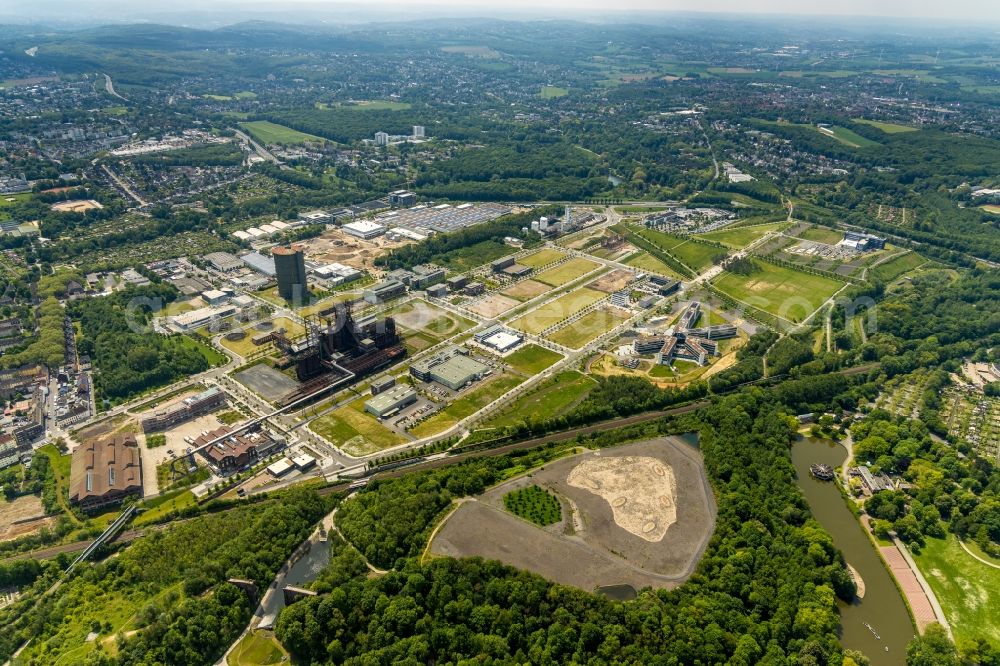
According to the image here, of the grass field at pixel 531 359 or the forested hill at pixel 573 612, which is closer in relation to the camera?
the forested hill at pixel 573 612

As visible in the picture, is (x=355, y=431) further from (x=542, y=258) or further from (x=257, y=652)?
(x=542, y=258)

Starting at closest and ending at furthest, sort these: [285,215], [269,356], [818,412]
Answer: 1. [818,412]
2. [269,356]
3. [285,215]

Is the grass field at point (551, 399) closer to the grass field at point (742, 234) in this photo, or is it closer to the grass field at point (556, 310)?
the grass field at point (556, 310)

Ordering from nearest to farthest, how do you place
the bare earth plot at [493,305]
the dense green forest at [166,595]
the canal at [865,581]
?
the dense green forest at [166,595], the canal at [865,581], the bare earth plot at [493,305]

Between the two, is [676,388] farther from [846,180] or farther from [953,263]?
[846,180]

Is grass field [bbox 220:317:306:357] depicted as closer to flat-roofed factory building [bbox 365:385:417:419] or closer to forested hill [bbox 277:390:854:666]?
flat-roofed factory building [bbox 365:385:417:419]

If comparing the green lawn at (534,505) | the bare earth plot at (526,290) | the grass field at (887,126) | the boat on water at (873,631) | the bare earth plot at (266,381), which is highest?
the grass field at (887,126)

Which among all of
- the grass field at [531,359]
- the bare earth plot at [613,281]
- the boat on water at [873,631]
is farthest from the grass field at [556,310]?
the boat on water at [873,631]

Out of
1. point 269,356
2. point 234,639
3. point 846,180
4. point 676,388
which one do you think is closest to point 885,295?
point 676,388
